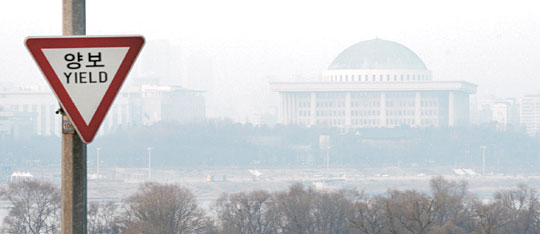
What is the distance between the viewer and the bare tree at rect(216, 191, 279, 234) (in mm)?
56781

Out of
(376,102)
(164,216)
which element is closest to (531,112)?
(376,102)

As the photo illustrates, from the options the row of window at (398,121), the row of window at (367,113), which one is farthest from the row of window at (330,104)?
the row of window at (398,121)

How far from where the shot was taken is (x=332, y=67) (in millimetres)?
187500

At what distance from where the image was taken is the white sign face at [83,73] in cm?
314

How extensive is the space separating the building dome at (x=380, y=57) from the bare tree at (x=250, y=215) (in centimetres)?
11966

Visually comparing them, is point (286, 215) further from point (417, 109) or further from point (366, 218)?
point (417, 109)

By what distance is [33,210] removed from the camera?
62719 mm

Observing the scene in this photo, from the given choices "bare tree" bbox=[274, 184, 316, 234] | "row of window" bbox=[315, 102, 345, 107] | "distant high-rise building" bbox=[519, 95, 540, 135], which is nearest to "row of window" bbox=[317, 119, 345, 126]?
"row of window" bbox=[315, 102, 345, 107]

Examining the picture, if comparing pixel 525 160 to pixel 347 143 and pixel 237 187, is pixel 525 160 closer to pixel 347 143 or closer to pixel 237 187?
pixel 347 143

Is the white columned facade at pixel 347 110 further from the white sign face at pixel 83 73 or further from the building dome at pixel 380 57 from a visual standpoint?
the white sign face at pixel 83 73

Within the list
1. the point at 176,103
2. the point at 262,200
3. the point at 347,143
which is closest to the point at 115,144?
the point at 176,103

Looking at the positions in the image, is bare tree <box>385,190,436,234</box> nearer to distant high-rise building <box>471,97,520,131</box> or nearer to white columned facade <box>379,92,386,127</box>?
white columned facade <box>379,92,386,127</box>

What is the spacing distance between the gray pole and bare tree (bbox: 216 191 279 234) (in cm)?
5021

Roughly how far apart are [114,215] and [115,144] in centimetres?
9807
